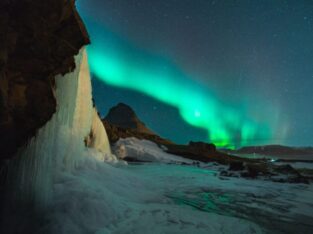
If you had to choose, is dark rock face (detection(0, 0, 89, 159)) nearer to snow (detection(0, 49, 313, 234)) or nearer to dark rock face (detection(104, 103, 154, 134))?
snow (detection(0, 49, 313, 234))

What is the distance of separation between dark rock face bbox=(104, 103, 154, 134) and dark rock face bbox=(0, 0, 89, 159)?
74.5 m

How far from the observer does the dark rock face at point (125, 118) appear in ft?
268

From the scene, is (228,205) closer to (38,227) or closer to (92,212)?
(92,212)

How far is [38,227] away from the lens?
4.78 metres

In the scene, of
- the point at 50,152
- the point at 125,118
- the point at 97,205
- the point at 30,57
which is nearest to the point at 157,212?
the point at 97,205

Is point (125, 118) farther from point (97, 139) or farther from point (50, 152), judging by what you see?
point (50, 152)

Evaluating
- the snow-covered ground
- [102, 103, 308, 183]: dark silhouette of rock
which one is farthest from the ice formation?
[102, 103, 308, 183]: dark silhouette of rock

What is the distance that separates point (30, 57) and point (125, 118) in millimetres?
83471

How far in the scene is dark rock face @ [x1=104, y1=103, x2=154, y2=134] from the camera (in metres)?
81.8

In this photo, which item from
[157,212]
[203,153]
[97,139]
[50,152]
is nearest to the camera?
[157,212]

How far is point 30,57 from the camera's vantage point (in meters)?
5.22

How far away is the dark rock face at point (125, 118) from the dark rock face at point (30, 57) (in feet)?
244

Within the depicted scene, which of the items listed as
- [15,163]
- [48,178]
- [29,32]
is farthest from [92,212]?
[29,32]

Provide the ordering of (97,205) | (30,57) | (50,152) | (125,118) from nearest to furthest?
(30,57), (97,205), (50,152), (125,118)
